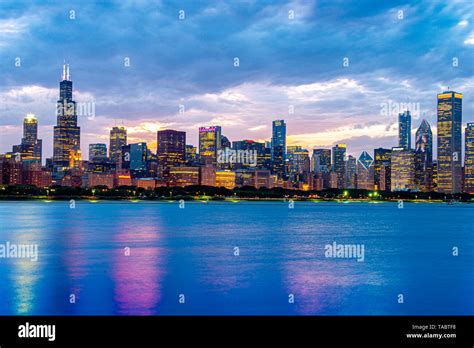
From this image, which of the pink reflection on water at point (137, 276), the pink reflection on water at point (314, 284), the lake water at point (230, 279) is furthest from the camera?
the pink reflection on water at point (314, 284)

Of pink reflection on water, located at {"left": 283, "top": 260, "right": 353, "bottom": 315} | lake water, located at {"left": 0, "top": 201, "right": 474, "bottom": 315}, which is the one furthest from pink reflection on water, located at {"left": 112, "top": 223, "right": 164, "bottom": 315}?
pink reflection on water, located at {"left": 283, "top": 260, "right": 353, "bottom": 315}

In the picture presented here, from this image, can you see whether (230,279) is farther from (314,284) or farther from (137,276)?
(137,276)

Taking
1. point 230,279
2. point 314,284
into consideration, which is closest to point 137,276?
point 230,279

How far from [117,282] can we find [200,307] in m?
10.3

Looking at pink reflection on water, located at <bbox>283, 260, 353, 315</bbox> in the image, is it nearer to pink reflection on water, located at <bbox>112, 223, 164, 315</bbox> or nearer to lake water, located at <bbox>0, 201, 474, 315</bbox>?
lake water, located at <bbox>0, 201, 474, 315</bbox>

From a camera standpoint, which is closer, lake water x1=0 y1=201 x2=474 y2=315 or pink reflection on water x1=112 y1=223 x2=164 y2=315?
pink reflection on water x1=112 y1=223 x2=164 y2=315

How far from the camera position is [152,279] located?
38969 mm

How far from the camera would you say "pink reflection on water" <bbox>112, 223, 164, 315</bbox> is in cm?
3034

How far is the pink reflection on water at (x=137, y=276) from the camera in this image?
30.3m

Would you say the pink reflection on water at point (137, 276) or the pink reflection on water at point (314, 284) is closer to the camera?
the pink reflection on water at point (137, 276)

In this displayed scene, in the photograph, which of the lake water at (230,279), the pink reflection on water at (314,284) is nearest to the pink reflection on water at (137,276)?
the lake water at (230,279)

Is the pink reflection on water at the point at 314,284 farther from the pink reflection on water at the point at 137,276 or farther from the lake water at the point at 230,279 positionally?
the pink reflection on water at the point at 137,276

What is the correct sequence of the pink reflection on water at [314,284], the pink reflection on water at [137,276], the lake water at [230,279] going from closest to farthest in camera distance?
the pink reflection on water at [137,276]
the lake water at [230,279]
the pink reflection on water at [314,284]
